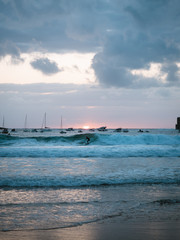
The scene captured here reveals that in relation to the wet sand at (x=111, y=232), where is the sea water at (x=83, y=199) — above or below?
below

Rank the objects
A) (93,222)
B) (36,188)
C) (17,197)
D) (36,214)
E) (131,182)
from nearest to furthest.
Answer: (93,222), (36,214), (17,197), (36,188), (131,182)

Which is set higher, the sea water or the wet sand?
the wet sand

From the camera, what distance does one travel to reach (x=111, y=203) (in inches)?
228

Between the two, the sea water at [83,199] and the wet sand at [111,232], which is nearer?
the wet sand at [111,232]

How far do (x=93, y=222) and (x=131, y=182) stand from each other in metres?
4.03

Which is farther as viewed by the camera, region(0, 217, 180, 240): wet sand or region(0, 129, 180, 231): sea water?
region(0, 129, 180, 231): sea water

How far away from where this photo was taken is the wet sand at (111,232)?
12.7ft

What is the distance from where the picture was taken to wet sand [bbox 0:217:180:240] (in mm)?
3879

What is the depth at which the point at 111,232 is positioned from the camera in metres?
4.11

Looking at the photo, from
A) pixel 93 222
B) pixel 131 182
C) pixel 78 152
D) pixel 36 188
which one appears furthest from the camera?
pixel 78 152

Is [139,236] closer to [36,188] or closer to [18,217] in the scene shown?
[18,217]

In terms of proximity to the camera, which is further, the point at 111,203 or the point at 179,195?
the point at 179,195

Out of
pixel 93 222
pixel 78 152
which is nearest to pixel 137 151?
pixel 78 152

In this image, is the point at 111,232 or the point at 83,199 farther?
the point at 83,199
